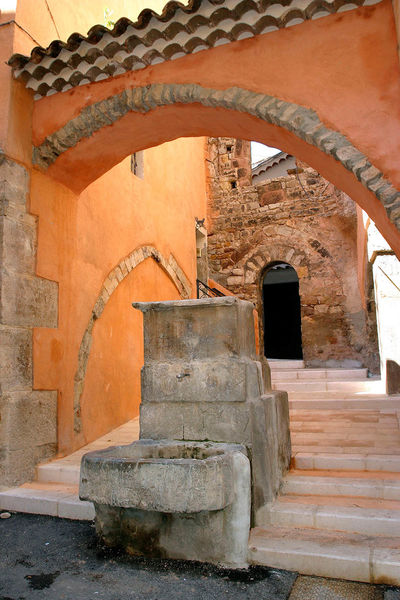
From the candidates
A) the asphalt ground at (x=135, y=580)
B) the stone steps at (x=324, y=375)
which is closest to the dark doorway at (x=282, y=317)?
the stone steps at (x=324, y=375)

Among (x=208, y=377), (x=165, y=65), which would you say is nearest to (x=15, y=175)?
(x=165, y=65)

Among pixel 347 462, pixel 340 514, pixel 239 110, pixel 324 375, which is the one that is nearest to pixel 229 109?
pixel 239 110

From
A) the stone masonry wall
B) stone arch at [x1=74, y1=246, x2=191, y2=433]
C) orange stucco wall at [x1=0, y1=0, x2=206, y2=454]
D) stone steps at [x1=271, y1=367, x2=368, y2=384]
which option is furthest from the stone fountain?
the stone masonry wall

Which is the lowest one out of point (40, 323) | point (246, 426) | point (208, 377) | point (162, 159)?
point (246, 426)

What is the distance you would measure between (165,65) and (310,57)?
137 centimetres

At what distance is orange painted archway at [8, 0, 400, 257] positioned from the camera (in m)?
3.49

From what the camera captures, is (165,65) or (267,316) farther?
(267,316)

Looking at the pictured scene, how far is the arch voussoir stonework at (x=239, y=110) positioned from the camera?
343cm

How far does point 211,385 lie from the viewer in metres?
3.30

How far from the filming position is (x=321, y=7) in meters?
3.62

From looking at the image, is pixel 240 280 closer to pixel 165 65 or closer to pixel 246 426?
pixel 165 65

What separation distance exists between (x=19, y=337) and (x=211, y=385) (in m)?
2.14

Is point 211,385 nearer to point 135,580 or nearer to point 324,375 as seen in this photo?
point 135,580

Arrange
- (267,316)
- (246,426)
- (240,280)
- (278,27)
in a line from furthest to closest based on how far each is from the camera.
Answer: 1. (267,316)
2. (240,280)
3. (278,27)
4. (246,426)
